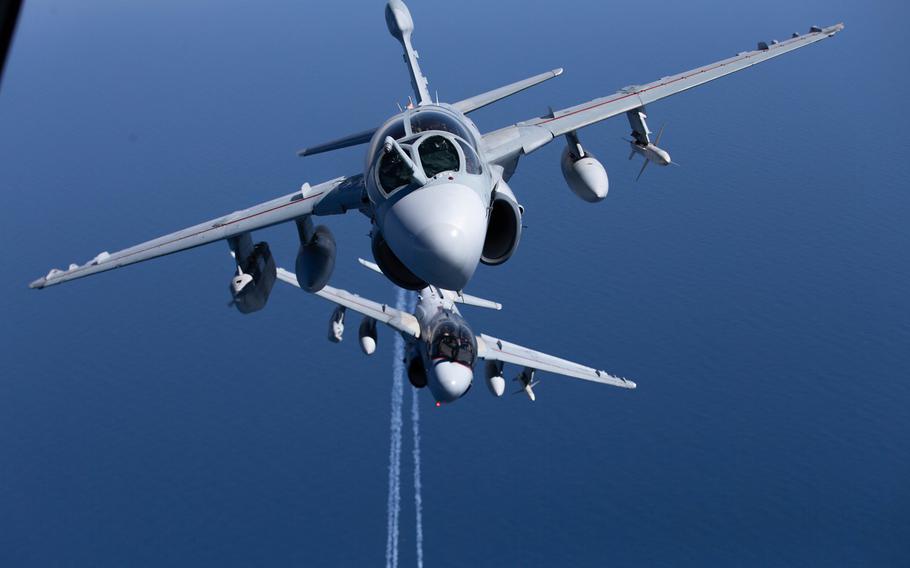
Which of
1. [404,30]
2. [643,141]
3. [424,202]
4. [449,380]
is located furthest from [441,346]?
[424,202]

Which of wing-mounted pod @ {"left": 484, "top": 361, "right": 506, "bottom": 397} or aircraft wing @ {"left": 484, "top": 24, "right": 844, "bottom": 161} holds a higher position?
wing-mounted pod @ {"left": 484, "top": 361, "right": 506, "bottom": 397}

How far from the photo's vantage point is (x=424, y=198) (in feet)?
79.5

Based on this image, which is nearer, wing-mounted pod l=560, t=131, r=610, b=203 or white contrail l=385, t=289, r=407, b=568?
wing-mounted pod l=560, t=131, r=610, b=203

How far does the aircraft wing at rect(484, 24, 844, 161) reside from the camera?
106 ft

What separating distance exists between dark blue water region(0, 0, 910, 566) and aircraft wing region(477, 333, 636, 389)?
35.7 meters

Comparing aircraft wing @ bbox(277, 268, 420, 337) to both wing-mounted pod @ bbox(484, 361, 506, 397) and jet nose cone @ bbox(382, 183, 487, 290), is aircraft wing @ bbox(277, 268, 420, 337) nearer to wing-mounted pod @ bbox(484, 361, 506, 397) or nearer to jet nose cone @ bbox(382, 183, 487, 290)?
wing-mounted pod @ bbox(484, 361, 506, 397)

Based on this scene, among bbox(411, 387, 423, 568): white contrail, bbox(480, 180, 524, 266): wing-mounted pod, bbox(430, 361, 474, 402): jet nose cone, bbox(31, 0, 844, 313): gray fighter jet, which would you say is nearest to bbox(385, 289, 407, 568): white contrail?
bbox(411, 387, 423, 568): white contrail

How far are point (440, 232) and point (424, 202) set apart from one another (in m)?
1.51

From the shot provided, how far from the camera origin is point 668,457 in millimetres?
116500

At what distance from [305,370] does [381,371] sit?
10.6m

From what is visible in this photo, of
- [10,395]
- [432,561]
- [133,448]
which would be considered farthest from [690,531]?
[10,395]

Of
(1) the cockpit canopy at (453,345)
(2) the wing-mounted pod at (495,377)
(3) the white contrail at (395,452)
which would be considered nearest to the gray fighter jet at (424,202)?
(1) the cockpit canopy at (453,345)

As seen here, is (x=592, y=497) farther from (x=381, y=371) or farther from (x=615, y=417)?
(x=381, y=371)

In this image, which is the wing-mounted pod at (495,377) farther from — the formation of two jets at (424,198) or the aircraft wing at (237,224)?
the aircraft wing at (237,224)
